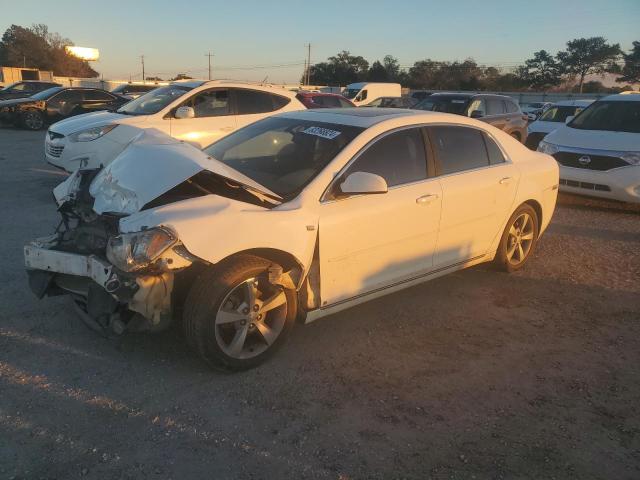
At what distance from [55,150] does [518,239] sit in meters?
7.10

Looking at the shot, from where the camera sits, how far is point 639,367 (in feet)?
11.8

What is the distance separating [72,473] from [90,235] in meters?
1.53

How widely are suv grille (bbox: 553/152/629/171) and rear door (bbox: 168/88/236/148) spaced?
545 cm

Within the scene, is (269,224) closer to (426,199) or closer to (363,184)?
(363,184)

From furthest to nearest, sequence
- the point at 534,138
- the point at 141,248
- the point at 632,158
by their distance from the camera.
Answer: the point at 534,138 < the point at 632,158 < the point at 141,248

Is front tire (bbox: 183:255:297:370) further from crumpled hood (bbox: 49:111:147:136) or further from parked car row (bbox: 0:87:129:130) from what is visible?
parked car row (bbox: 0:87:129:130)

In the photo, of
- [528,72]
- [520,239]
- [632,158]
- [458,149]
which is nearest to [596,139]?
[632,158]

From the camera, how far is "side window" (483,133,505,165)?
15.8ft

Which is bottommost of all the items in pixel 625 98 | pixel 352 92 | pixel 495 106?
pixel 495 106

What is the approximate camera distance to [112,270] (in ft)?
9.69

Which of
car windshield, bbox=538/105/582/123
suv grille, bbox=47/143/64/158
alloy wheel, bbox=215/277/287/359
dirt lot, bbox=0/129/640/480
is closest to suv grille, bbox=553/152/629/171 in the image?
dirt lot, bbox=0/129/640/480

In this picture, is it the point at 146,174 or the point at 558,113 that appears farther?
the point at 558,113

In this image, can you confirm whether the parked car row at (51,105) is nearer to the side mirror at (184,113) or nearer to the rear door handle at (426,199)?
the side mirror at (184,113)

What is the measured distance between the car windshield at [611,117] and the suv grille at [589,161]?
961 millimetres
